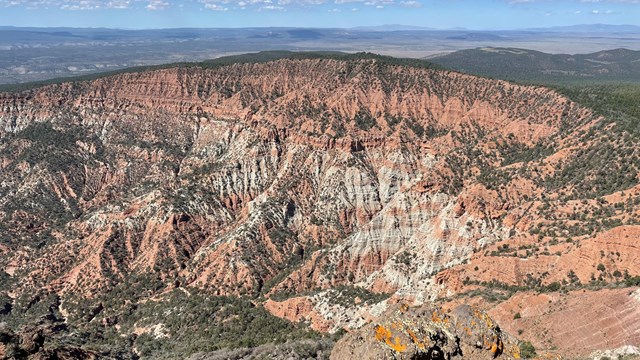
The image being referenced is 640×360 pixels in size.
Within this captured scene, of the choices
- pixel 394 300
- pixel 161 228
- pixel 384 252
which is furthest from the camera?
pixel 161 228

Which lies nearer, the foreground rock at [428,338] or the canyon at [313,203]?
the foreground rock at [428,338]

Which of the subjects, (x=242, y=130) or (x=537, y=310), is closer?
(x=537, y=310)

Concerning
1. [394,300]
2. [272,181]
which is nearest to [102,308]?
[272,181]

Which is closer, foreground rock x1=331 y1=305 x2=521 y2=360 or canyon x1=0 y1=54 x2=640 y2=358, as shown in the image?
foreground rock x1=331 y1=305 x2=521 y2=360

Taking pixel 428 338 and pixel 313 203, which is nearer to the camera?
pixel 428 338

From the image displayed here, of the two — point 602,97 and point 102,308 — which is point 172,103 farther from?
point 602,97

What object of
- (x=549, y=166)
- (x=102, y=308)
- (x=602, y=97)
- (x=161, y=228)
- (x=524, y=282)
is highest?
(x=602, y=97)

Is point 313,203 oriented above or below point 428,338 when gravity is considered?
below

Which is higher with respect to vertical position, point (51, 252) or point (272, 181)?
point (272, 181)
